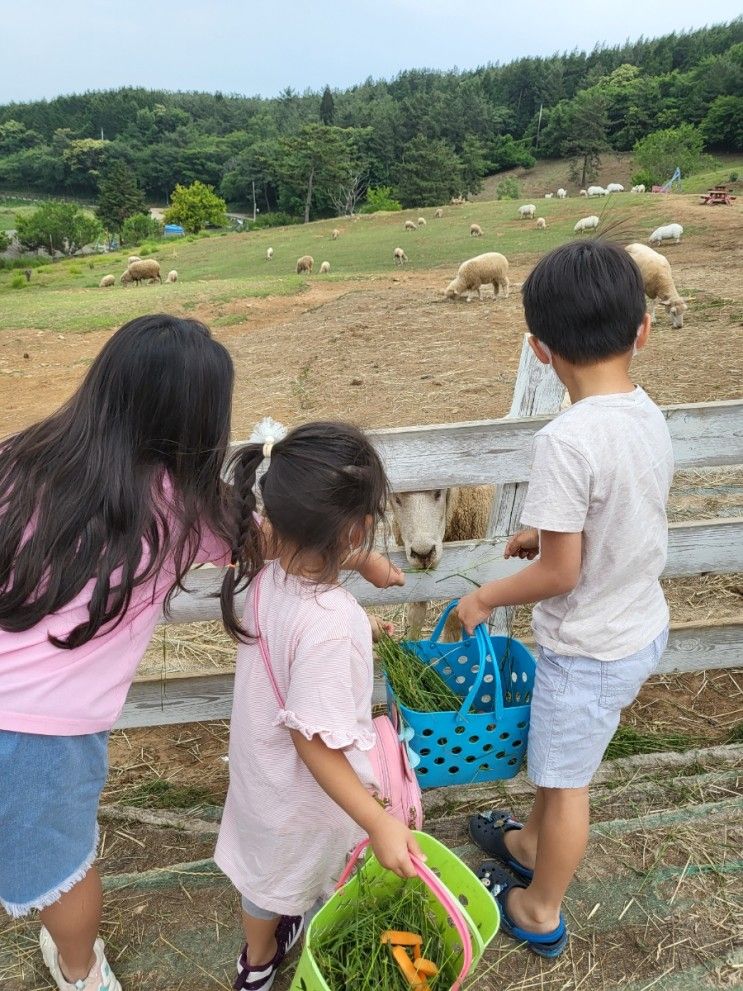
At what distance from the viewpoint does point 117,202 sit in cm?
8269

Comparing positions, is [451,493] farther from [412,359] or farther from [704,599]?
[412,359]

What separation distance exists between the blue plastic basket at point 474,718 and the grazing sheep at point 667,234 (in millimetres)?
21863

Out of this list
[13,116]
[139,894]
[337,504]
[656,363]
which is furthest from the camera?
[13,116]

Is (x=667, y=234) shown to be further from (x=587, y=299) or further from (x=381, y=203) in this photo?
(x=381, y=203)

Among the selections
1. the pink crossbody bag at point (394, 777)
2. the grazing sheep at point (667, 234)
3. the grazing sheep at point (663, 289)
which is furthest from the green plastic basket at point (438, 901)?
the grazing sheep at point (667, 234)

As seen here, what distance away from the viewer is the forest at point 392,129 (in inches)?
2753

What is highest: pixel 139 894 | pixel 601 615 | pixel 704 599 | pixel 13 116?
pixel 13 116

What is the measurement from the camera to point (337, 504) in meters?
1.43

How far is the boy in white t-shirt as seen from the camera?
160 cm

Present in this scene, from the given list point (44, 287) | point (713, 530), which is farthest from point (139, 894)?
point (44, 287)

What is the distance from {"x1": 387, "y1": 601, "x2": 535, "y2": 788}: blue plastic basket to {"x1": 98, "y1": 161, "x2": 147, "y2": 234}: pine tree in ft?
300

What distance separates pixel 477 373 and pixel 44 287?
2856 centimetres

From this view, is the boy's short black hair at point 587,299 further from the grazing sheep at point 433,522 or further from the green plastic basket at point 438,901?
the green plastic basket at point 438,901

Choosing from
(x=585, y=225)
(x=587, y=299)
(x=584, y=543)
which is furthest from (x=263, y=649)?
(x=585, y=225)
